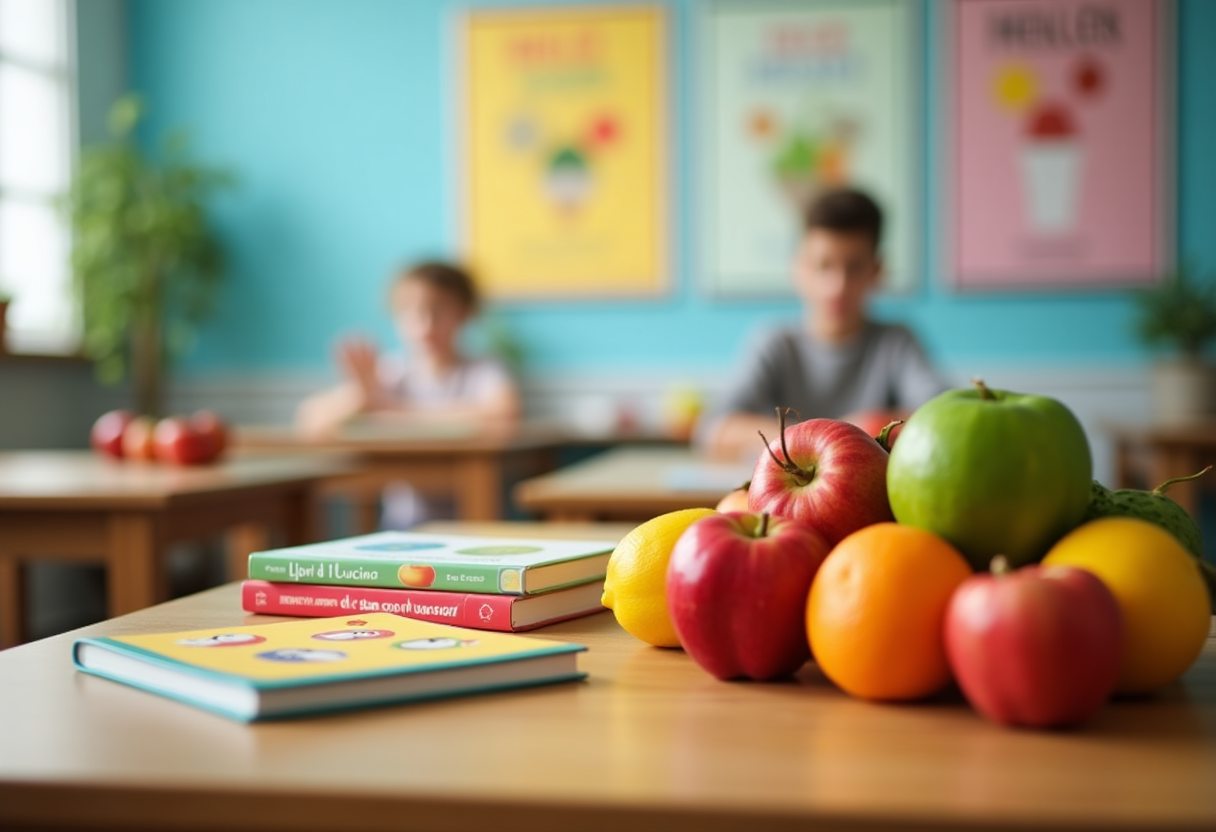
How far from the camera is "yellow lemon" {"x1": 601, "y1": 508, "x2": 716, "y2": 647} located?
76 centimetres

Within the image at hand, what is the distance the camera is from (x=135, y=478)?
2238 millimetres

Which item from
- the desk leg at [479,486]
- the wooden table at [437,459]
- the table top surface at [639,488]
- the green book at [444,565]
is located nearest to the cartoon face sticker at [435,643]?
the green book at [444,565]

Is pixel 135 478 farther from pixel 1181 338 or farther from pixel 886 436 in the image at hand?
pixel 1181 338

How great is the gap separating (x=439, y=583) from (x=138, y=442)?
2.03 m

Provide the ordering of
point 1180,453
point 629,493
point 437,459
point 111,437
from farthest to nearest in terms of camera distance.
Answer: point 437,459, point 1180,453, point 111,437, point 629,493

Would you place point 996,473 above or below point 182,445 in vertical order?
above

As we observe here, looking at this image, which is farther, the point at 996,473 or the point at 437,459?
the point at 437,459

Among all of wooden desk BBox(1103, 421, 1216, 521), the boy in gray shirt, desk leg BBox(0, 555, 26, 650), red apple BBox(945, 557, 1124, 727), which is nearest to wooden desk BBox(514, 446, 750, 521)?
the boy in gray shirt

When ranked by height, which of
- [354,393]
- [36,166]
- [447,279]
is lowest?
[354,393]

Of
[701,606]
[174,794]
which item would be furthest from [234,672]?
[701,606]

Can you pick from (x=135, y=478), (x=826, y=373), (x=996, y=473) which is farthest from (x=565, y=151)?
(x=996, y=473)

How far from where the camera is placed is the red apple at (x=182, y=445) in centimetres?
255

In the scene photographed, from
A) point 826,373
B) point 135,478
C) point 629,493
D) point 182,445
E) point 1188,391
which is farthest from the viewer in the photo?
point 1188,391

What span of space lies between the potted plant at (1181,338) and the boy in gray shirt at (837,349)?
1109 millimetres
